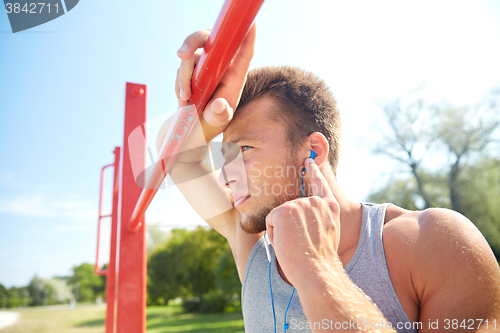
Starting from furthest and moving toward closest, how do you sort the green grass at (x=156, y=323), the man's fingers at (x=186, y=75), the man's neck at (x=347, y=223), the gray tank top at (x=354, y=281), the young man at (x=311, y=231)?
the green grass at (x=156, y=323)
the man's neck at (x=347, y=223)
the gray tank top at (x=354, y=281)
the man's fingers at (x=186, y=75)
the young man at (x=311, y=231)

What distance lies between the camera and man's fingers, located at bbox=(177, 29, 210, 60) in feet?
2.66

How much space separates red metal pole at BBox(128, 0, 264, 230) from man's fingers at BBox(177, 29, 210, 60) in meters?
0.06

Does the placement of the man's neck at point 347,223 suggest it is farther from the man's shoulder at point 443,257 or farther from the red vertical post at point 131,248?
the red vertical post at point 131,248

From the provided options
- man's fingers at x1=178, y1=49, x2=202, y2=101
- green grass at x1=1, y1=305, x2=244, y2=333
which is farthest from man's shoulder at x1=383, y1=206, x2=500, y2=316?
green grass at x1=1, y1=305, x2=244, y2=333

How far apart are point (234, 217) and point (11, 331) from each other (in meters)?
30.2

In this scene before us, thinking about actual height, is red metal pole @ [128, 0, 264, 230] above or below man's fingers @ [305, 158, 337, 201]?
above

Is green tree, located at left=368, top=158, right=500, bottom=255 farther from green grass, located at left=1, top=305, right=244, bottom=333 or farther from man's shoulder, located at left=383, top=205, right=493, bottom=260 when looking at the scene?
man's shoulder, located at left=383, top=205, right=493, bottom=260

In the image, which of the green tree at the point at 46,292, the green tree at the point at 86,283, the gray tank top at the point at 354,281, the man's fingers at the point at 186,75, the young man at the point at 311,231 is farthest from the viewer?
the green tree at the point at 86,283

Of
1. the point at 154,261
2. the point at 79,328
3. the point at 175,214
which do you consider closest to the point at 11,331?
the point at 79,328

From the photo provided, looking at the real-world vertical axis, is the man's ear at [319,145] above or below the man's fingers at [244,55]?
below

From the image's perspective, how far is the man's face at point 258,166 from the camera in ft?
4.21

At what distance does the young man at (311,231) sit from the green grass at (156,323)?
1583 cm

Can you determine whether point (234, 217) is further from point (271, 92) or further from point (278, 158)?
point (271, 92)

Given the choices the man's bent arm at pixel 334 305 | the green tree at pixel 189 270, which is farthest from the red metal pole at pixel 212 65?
the green tree at pixel 189 270
